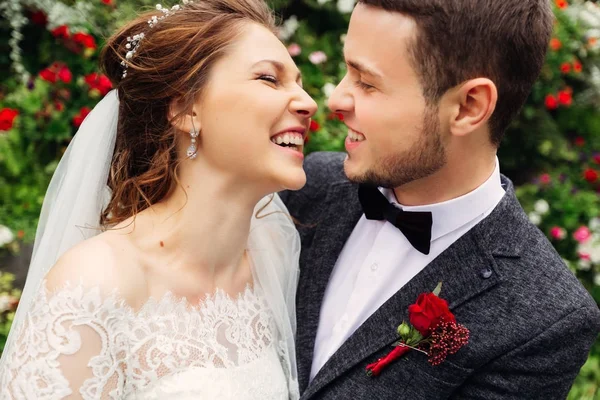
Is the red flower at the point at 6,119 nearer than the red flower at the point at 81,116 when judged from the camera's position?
Yes

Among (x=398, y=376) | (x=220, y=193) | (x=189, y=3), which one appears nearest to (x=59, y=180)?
(x=220, y=193)

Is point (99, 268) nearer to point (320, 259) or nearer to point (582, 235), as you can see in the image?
point (320, 259)

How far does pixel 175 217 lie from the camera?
8.62 ft

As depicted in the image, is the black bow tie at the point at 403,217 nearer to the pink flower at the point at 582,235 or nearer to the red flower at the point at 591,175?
the pink flower at the point at 582,235

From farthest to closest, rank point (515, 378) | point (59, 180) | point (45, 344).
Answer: point (59, 180) → point (515, 378) → point (45, 344)

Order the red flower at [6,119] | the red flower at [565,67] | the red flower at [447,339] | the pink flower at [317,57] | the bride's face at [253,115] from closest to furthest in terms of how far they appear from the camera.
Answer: the red flower at [447,339], the bride's face at [253,115], the red flower at [6,119], the pink flower at [317,57], the red flower at [565,67]

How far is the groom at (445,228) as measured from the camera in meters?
2.48

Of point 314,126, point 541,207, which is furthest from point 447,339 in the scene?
point 541,207

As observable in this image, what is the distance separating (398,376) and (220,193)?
3.49ft

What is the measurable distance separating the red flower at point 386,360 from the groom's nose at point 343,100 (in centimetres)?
105

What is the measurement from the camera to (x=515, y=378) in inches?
97.3

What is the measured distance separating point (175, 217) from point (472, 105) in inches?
53.5

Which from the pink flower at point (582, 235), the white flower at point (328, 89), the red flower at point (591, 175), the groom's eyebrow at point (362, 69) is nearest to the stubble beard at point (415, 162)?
the groom's eyebrow at point (362, 69)

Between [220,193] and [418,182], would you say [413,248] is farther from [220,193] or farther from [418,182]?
[220,193]
